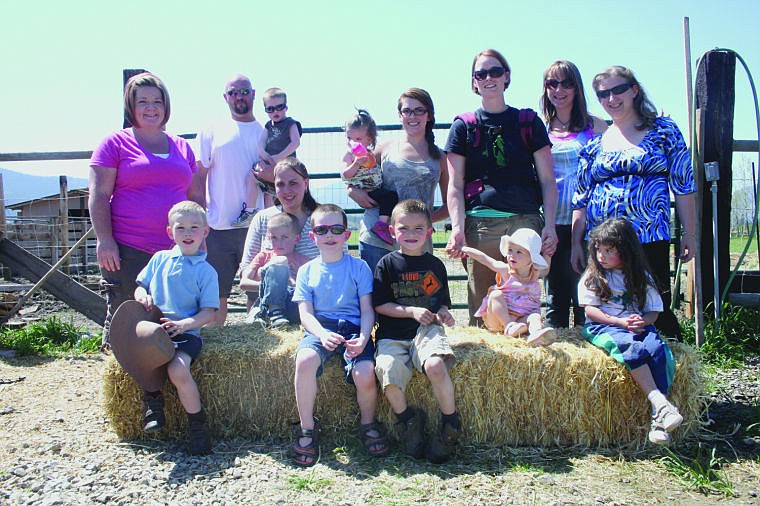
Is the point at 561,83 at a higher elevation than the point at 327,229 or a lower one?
higher

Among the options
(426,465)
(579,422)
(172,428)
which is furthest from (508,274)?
(172,428)

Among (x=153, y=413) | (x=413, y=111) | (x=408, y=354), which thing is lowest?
(x=153, y=413)

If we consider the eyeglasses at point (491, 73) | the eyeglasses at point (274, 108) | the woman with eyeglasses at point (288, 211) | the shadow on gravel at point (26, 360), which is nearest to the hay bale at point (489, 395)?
the woman with eyeglasses at point (288, 211)

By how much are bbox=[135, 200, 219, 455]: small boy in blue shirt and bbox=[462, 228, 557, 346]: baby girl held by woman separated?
1.46 m

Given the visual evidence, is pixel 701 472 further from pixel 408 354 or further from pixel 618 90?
pixel 618 90

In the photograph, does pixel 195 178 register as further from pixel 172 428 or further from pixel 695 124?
pixel 695 124

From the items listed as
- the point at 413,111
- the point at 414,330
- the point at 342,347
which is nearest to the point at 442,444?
the point at 414,330

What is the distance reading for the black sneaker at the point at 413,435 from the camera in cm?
294

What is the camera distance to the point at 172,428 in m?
3.28

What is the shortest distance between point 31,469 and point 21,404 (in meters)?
1.28

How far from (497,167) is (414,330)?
114cm

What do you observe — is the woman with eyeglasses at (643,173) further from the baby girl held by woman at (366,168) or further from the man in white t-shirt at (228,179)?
the man in white t-shirt at (228,179)

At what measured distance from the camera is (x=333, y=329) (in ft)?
10.4

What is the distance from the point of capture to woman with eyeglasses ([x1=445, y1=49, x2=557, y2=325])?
11.7 feet
